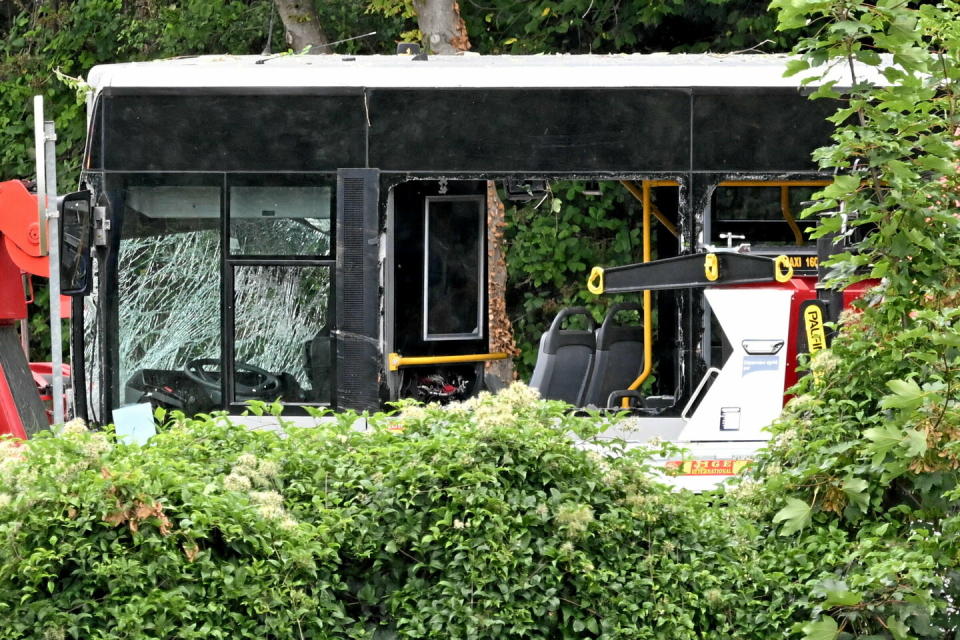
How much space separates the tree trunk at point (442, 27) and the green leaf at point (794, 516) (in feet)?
35.0

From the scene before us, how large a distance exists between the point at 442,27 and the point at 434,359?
20.6ft

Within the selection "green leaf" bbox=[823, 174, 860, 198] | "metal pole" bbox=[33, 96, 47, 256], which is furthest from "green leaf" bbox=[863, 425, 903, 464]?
"metal pole" bbox=[33, 96, 47, 256]

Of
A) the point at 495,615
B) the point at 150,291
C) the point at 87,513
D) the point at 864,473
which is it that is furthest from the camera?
the point at 150,291

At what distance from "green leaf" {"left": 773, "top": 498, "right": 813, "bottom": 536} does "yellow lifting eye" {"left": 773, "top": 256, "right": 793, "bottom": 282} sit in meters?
3.55

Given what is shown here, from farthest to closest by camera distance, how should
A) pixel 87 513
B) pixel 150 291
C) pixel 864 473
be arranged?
pixel 150 291 → pixel 864 473 → pixel 87 513

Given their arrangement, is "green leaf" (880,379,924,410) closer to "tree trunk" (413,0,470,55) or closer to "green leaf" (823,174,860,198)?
"green leaf" (823,174,860,198)

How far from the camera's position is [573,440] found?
511 cm

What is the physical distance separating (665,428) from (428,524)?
4369 mm

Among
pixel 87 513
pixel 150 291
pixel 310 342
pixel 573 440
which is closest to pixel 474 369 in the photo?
pixel 310 342

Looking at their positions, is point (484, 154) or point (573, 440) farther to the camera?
point (484, 154)

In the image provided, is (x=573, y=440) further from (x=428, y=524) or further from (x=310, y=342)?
(x=310, y=342)

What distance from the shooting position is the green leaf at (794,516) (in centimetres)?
497

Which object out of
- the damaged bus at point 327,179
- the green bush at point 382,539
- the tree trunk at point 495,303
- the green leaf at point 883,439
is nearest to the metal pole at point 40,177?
the damaged bus at point 327,179

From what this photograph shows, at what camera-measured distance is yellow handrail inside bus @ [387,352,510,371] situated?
9.31 metres
